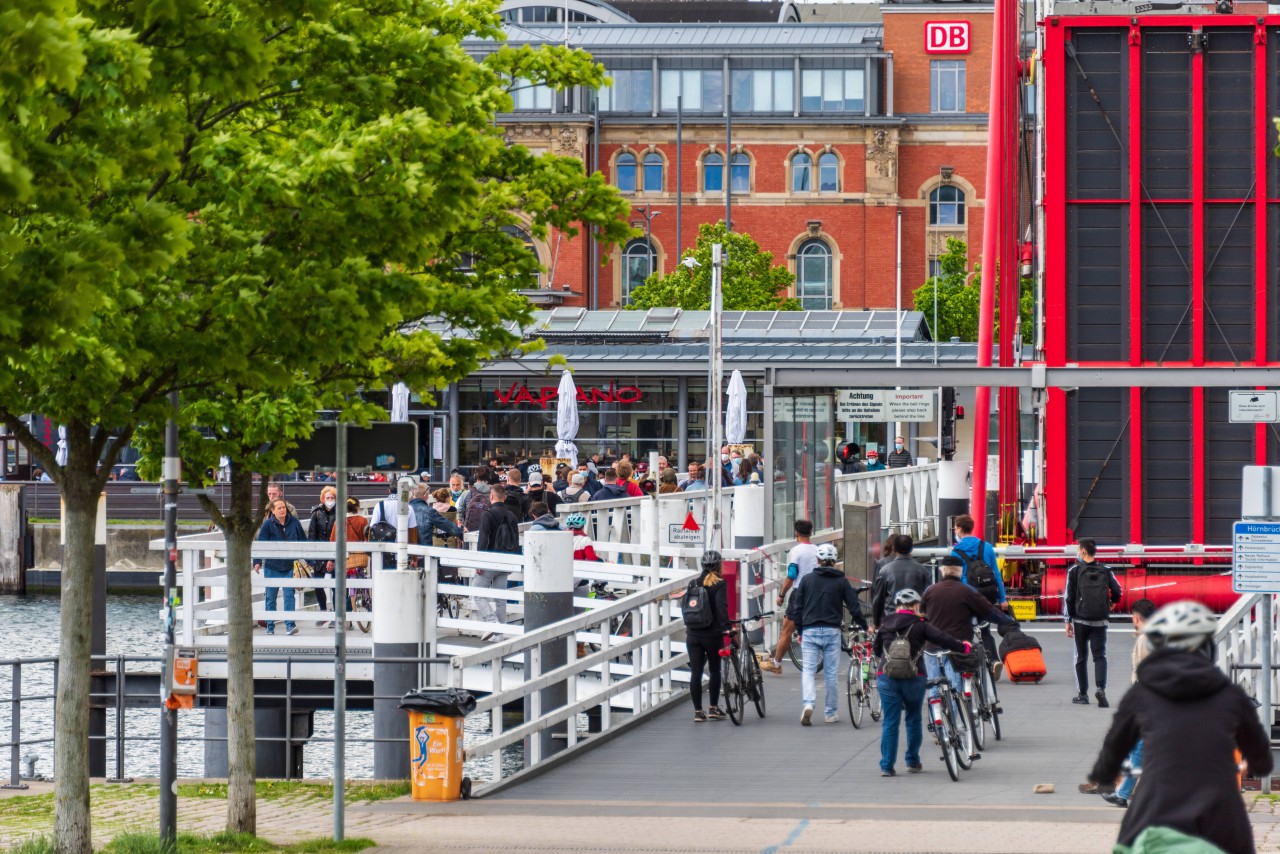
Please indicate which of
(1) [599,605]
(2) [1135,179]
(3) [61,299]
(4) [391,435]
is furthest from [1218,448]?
(3) [61,299]

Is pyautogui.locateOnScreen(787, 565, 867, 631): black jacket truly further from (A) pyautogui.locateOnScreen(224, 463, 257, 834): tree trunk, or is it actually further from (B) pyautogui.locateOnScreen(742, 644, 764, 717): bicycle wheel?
(A) pyautogui.locateOnScreen(224, 463, 257, 834): tree trunk

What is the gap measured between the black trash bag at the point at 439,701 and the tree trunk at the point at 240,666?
3.79 ft

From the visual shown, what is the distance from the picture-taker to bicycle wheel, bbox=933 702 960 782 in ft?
46.2

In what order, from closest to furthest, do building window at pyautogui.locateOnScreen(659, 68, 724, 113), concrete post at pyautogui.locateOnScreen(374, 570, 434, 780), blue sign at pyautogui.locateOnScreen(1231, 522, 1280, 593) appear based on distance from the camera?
blue sign at pyautogui.locateOnScreen(1231, 522, 1280, 593), concrete post at pyautogui.locateOnScreen(374, 570, 434, 780), building window at pyautogui.locateOnScreen(659, 68, 724, 113)

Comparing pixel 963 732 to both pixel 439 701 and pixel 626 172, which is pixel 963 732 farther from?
pixel 626 172

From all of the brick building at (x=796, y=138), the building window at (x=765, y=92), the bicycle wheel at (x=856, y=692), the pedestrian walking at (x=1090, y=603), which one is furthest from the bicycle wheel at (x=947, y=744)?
the building window at (x=765, y=92)

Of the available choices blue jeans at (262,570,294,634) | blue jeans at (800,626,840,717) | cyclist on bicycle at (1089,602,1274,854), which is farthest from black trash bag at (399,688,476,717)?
blue jeans at (262,570,294,634)

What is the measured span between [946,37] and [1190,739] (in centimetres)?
8297

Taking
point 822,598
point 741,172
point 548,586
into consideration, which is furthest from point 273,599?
point 741,172

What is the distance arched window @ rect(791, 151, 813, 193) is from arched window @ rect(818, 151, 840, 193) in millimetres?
469

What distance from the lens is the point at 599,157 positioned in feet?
288

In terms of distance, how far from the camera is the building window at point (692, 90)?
284 ft

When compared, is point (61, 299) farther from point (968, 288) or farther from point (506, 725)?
point (968, 288)

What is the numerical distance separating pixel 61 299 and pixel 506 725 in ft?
58.3
